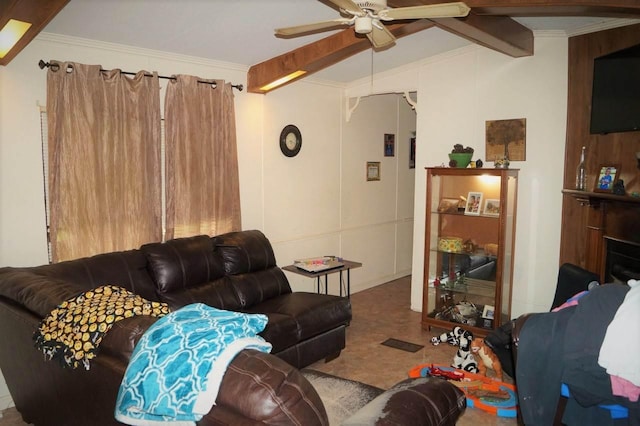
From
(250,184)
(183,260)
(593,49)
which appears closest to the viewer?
(183,260)

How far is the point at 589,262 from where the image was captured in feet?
13.0

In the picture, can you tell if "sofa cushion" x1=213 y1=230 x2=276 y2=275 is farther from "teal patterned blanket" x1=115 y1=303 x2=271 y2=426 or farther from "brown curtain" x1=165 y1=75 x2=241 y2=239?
"teal patterned blanket" x1=115 y1=303 x2=271 y2=426

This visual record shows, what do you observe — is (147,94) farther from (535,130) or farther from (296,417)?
(535,130)

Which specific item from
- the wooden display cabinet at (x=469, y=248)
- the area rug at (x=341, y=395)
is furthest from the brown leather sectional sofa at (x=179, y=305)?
A: the wooden display cabinet at (x=469, y=248)

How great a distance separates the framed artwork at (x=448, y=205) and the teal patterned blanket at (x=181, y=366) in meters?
3.26

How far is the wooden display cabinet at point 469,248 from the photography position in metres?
4.30

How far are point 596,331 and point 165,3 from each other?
293 centimetres

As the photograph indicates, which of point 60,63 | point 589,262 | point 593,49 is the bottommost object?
point 589,262

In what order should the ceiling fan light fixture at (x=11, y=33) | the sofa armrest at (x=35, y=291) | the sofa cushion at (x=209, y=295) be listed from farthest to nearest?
the sofa cushion at (x=209, y=295) < the ceiling fan light fixture at (x=11, y=33) < the sofa armrest at (x=35, y=291)

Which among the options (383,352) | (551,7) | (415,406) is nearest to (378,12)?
(551,7)

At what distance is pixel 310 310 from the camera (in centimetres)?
368

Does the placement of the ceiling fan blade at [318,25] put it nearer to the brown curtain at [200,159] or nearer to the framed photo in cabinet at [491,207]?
the brown curtain at [200,159]

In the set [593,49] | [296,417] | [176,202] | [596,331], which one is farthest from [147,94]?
[593,49]

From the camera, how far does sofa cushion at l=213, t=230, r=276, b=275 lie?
395 cm
